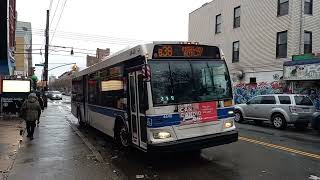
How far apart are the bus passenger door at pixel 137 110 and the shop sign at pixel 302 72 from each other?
50.8 feet

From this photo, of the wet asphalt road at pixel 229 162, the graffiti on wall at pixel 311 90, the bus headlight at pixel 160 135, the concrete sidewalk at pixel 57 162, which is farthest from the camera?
the graffiti on wall at pixel 311 90

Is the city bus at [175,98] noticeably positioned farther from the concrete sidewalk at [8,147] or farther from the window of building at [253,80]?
the window of building at [253,80]

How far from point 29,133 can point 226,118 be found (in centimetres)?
771

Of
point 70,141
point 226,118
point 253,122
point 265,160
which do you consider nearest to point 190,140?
point 226,118

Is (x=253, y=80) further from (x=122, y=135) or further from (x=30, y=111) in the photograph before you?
(x=122, y=135)

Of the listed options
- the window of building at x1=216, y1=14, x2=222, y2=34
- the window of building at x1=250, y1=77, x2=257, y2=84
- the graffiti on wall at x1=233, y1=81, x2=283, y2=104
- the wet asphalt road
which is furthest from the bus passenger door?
the window of building at x1=216, y1=14, x2=222, y2=34

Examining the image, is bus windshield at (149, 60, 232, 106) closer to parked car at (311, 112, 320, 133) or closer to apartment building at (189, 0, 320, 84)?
parked car at (311, 112, 320, 133)

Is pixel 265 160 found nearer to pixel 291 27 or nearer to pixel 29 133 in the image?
pixel 29 133

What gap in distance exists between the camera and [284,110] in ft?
60.4

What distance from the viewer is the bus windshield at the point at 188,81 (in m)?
8.95

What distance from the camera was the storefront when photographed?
22.7 metres

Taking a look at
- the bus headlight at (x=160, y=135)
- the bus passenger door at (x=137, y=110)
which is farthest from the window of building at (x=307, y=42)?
the bus headlight at (x=160, y=135)

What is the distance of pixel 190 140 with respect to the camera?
894 cm

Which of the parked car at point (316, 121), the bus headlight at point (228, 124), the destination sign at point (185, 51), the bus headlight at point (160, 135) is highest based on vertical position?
the destination sign at point (185, 51)
